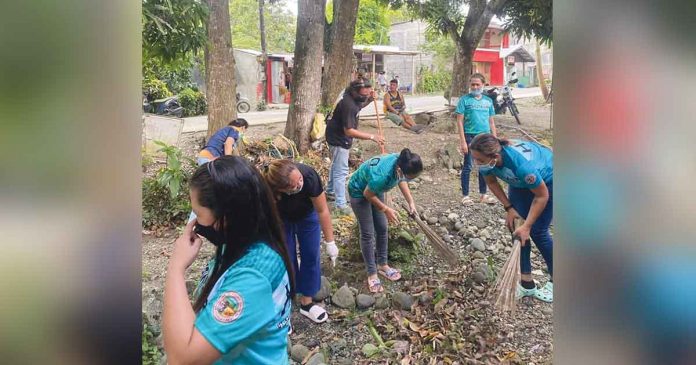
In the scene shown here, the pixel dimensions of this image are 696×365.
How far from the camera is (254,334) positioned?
41.1 inches

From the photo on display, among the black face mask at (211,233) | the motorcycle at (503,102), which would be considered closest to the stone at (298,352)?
the black face mask at (211,233)

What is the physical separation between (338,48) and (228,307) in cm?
582

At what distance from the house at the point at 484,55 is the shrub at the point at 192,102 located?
6.52 m

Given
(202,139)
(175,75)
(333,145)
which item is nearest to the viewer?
(333,145)

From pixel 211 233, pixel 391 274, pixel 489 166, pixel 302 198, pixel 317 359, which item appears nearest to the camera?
pixel 211 233

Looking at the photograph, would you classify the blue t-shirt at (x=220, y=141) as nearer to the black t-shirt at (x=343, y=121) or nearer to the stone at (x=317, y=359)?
the black t-shirt at (x=343, y=121)

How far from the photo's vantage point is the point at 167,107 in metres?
7.88

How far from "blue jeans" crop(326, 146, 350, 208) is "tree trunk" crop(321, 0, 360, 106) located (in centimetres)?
226

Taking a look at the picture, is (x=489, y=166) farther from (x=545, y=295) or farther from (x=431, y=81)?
(x=431, y=81)

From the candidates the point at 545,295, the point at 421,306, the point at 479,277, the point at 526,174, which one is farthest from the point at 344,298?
the point at 526,174

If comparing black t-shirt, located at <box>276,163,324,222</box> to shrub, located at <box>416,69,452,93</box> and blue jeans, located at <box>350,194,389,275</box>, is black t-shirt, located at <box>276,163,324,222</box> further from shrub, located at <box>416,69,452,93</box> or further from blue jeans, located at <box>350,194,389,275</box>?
shrub, located at <box>416,69,452,93</box>
